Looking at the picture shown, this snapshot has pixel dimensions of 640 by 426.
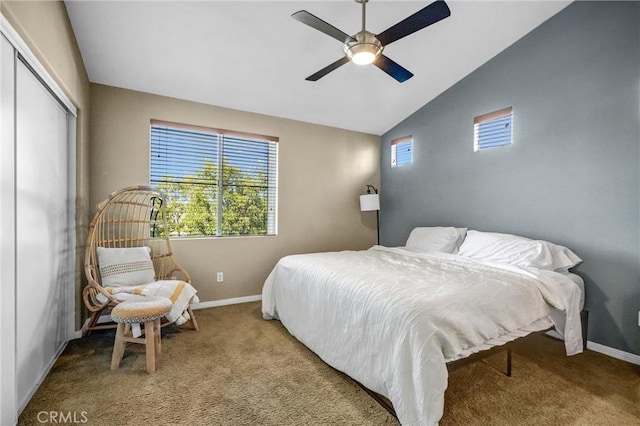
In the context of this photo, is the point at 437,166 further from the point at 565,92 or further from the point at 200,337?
the point at 200,337

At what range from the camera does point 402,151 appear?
180 inches

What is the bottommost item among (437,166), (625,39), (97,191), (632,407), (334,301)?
(632,407)

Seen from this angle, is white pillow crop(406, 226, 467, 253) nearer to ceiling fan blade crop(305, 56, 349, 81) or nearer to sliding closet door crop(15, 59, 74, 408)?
ceiling fan blade crop(305, 56, 349, 81)

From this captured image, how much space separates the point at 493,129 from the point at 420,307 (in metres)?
2.68

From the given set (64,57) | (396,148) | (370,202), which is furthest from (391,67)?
(64,57)

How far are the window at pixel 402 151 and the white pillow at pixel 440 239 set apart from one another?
1.25 m

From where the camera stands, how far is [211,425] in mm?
1603

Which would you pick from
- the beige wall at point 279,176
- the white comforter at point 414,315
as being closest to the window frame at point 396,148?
the beige wall at point 279,176

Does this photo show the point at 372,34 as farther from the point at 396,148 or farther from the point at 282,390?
the point at 396,148

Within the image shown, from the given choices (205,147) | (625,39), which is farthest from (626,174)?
(205,147)

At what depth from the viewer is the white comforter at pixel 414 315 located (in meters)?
1.48

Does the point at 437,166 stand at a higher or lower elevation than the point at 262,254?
higher

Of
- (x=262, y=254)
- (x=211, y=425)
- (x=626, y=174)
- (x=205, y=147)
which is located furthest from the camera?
(x=262, y=254)

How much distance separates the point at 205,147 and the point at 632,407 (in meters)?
4.17
